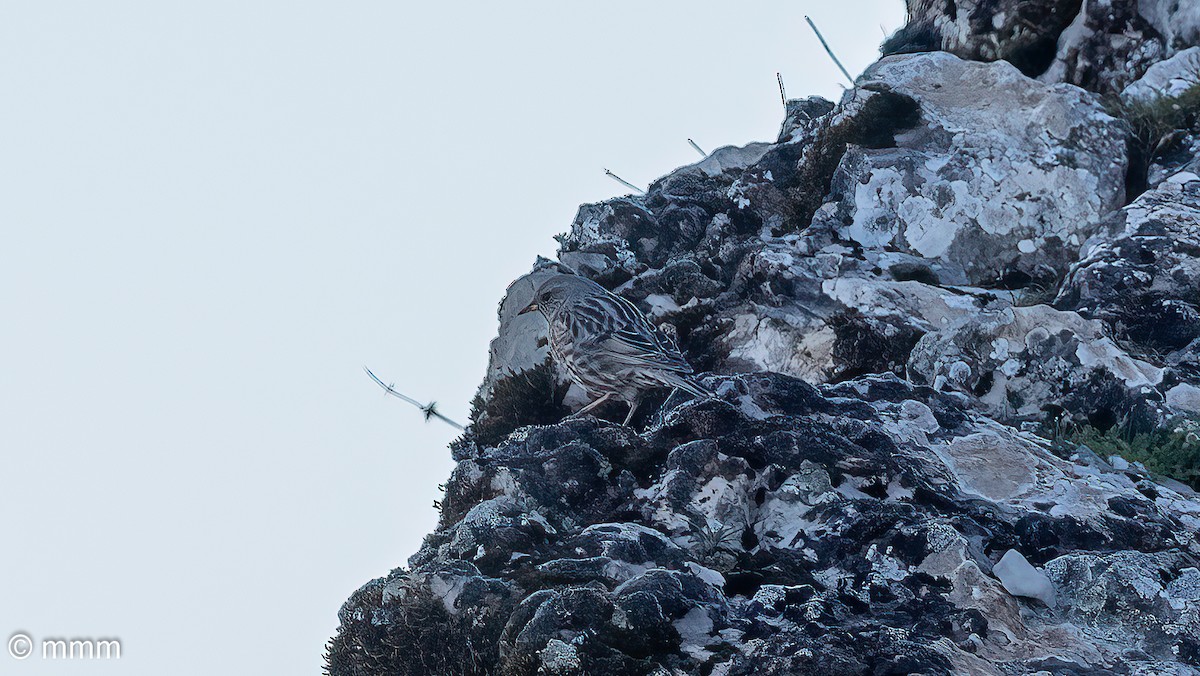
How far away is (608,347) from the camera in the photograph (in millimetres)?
10086

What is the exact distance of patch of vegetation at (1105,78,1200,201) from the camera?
504 inches

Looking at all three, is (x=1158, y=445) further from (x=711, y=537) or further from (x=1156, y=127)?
(x=1156, y=127)

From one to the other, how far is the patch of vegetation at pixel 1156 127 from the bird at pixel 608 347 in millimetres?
7076

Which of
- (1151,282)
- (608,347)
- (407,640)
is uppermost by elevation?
(608,347)

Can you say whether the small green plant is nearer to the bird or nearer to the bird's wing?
the bird

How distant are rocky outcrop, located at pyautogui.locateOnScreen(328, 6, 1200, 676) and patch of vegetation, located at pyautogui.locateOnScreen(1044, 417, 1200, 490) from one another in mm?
50

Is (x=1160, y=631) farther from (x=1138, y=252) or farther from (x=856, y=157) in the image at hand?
(x=856, y=157)

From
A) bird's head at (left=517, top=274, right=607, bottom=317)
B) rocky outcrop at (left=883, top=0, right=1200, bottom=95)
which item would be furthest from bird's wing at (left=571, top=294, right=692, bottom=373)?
rocky outcrop at (left=883, top=0, right=1200, bottom=95)

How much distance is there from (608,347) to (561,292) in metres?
1.12

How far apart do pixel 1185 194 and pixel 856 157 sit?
4.01m

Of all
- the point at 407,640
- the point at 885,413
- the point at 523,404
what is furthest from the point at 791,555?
the point at 523,404

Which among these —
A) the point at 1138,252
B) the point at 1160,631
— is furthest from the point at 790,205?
the point at 1160,631

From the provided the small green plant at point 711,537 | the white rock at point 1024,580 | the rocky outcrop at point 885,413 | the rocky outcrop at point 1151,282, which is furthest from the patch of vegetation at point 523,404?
the white rock at point 1024,580

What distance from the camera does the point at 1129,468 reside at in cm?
879
